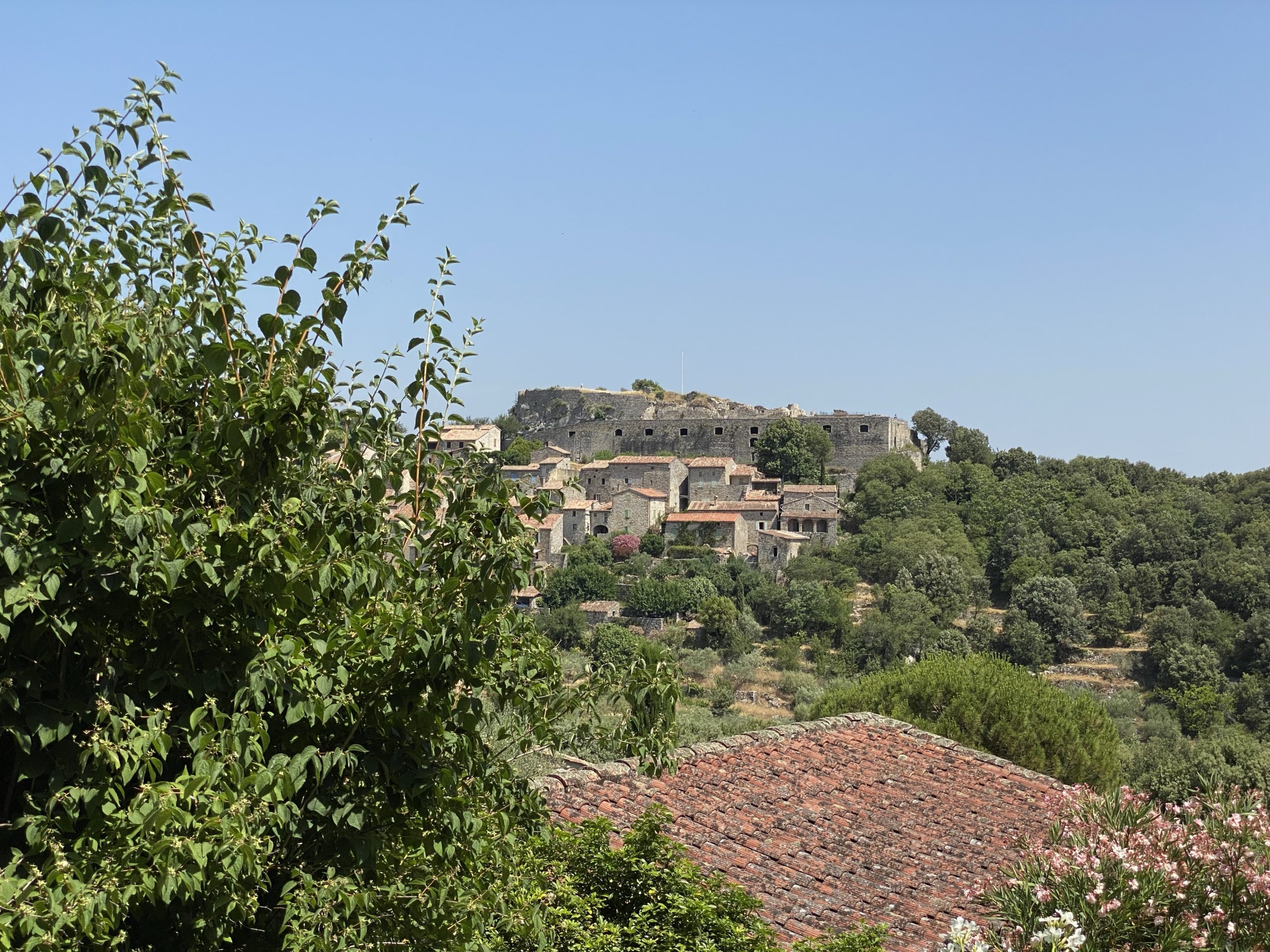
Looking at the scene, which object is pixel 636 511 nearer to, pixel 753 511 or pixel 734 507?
pixel 734 507

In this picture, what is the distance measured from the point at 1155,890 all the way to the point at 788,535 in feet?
180

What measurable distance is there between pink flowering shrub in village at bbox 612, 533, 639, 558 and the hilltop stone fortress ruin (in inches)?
521

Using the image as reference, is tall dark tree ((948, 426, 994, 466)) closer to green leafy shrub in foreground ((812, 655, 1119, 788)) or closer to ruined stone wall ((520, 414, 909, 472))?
ruined stone wall ((520, 414, 909, 472))

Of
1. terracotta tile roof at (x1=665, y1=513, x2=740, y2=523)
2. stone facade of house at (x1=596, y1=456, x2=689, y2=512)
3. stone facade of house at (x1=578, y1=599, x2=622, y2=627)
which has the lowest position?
stone facade of house at (x1=578, y1=599, x2=622, y2=627)

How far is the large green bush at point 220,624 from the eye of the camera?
275cm

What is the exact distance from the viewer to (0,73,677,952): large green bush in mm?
2754

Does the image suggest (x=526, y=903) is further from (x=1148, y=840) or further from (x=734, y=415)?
(x=734, y=415)

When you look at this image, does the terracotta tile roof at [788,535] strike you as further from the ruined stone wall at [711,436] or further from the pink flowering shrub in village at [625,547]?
the ruined stone wall at [711,436]

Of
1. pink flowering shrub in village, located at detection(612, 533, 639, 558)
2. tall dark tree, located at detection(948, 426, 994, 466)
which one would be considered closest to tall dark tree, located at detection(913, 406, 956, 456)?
tall dark tree, located at detection(948, 426, 994, 466)

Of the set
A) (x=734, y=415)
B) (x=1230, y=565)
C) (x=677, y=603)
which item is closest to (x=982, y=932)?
(x=677, y=603)

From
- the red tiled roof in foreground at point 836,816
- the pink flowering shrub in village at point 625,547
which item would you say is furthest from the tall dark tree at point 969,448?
the red tiled roof in foreground at point 836,816

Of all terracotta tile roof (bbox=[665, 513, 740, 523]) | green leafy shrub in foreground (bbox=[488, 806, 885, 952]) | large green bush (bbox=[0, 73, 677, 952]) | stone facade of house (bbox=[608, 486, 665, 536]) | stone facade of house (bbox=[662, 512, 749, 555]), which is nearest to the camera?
large green bush (bbox=[0, 73, 677, 952])

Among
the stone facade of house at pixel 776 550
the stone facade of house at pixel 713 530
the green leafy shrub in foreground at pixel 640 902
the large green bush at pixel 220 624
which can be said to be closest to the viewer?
the large green bush at pixel 220 624

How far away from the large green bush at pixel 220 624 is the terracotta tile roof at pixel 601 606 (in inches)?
1922
